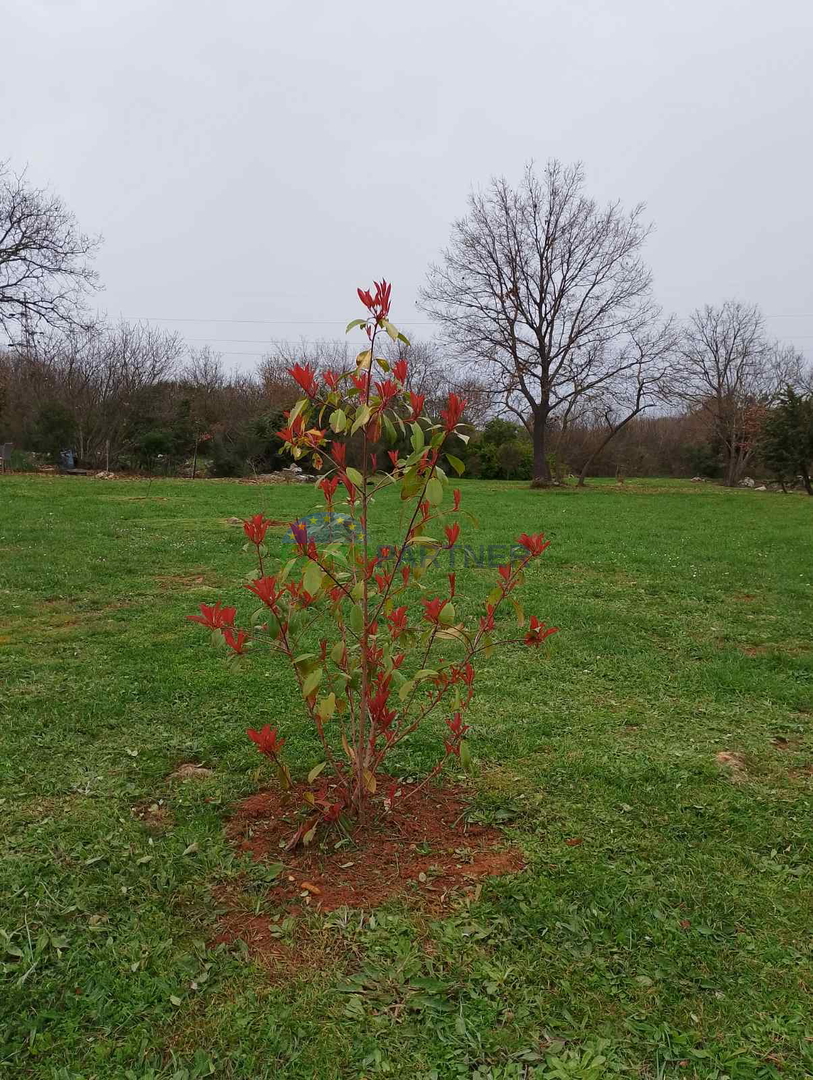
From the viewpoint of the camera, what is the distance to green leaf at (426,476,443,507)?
5.88 feet

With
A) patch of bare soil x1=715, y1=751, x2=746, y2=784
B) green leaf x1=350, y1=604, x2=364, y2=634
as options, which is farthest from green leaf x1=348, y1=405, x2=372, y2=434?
patch of bare soil x1=715, y1=751, x2=746, y2=784

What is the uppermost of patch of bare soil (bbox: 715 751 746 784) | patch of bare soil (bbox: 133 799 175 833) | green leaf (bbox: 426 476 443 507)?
green leaf (bbox: 426 476 443 507)

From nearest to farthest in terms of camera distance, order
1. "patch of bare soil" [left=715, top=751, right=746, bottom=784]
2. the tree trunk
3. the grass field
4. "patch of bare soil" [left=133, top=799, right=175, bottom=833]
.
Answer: the grass field < "patch of bare soil" [left=133, top=799, right=175, bottom=833] < "patch of bare soil" [left=715, top=751, right=746, bottom=784] < the tree trunk

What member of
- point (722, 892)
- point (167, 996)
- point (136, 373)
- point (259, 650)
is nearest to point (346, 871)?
point (167, 996)

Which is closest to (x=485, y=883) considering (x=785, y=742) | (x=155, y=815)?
(x=155, y=815)

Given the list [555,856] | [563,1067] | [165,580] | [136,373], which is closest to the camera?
[563,1067]

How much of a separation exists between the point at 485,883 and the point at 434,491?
1.19 metres

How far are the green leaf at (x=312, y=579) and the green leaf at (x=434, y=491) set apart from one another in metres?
0.37

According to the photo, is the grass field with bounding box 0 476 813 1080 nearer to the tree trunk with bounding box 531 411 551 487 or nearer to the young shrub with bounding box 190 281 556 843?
the young shrub with bounding box 190 281 556 843

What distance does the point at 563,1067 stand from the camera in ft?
4.53

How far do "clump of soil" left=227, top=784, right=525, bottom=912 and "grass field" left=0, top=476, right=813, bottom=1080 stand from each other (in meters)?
0.07

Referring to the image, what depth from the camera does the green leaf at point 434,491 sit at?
179 cm

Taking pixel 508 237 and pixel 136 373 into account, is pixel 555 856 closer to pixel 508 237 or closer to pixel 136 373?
pixel 508 237

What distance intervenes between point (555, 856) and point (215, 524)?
824 centimetres
